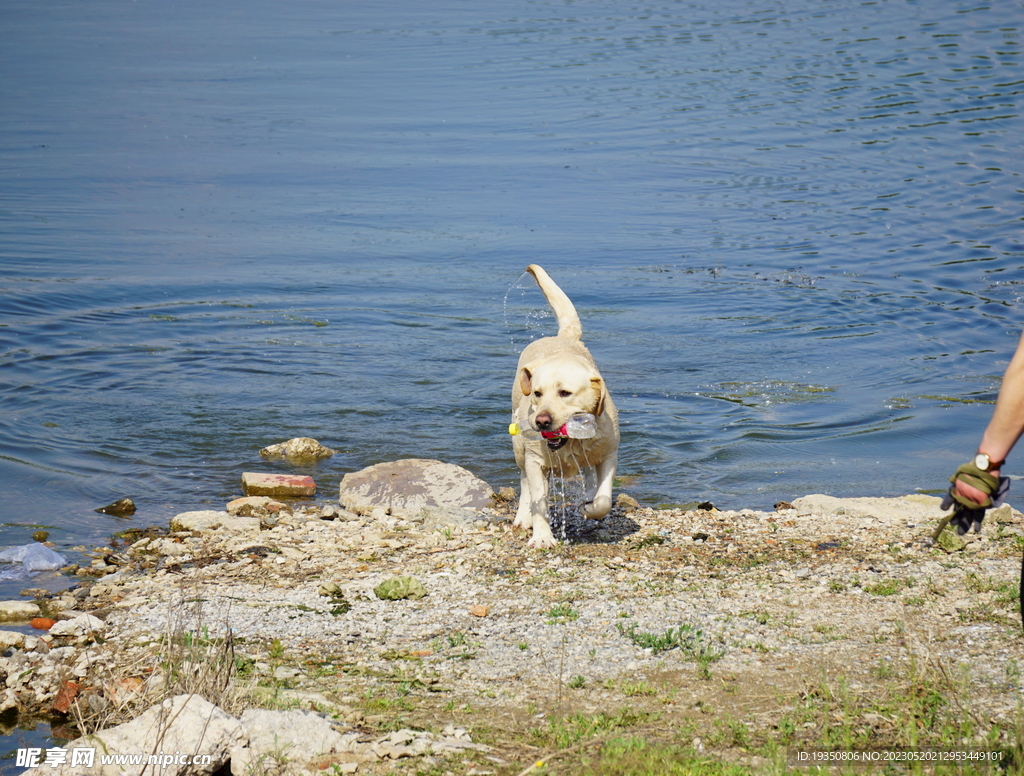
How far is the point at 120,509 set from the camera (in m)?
8.35

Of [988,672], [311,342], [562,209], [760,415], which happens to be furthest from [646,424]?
[562,209]

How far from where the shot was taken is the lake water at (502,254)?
33.8ft

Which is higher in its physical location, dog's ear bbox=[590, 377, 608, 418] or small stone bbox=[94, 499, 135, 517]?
dog's ear bbox=[590, 377, 608, 418]

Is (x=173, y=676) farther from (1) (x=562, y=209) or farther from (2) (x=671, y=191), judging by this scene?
(2) (x=671, y=191)

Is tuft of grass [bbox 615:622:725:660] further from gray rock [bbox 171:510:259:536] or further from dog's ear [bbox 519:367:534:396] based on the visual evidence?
gray rock [bbox 171:510:259:536]

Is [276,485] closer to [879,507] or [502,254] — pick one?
[879,507]

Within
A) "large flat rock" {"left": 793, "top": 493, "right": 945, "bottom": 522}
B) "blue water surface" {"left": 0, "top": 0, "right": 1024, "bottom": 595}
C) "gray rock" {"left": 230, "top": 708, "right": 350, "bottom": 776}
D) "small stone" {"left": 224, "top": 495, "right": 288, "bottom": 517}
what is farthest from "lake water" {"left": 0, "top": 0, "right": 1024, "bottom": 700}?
"gray rock" {"left": 230, "top": 708, "right": 350, "bottom": 776}

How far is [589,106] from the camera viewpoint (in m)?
29.0

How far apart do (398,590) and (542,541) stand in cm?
138

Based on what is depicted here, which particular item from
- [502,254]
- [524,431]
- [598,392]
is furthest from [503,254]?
[598,392]

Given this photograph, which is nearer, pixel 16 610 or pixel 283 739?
pixel 283 739

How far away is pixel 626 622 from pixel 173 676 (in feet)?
7.58

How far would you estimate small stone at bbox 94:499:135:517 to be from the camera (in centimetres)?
834

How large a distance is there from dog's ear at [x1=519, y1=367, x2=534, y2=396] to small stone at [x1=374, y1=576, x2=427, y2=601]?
5.32 ft
